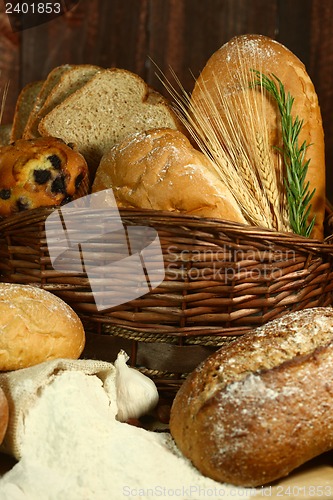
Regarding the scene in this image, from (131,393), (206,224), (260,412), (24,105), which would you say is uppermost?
(24,105)

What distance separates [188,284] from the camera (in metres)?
1.35

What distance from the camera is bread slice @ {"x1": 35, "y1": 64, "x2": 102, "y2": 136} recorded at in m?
1.83

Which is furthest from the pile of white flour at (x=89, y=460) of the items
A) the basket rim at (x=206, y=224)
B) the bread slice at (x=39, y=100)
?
the bread slice at (x=39, y=100)

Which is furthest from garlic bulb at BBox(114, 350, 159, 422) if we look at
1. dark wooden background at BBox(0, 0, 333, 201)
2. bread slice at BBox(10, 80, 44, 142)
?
dark wooden background at BBox(0, 0, 333, 201)

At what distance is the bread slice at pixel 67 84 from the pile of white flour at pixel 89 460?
0.89 meters

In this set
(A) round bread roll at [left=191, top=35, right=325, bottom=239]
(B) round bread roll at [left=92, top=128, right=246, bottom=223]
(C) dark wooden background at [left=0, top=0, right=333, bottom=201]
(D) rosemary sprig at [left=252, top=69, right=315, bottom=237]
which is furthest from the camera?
(C) dark wooden background at [left=0, top=0, right=333, bottom=201]

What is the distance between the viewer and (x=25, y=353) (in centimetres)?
126

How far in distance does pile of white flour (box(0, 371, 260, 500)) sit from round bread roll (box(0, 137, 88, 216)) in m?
0.45

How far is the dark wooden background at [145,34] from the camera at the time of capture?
221 cm

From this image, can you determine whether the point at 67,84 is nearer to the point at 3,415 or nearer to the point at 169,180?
the point at 169,180

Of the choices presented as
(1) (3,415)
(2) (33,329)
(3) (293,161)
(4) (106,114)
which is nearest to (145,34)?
(4) (106,114)

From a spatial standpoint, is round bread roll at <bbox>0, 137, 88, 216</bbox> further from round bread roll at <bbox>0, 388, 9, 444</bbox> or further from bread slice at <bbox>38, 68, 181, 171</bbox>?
round bread roll at <bbox>0, 388, 9, 444</bbox>

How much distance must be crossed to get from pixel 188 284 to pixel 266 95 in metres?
0.59

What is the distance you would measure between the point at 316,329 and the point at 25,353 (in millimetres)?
552
